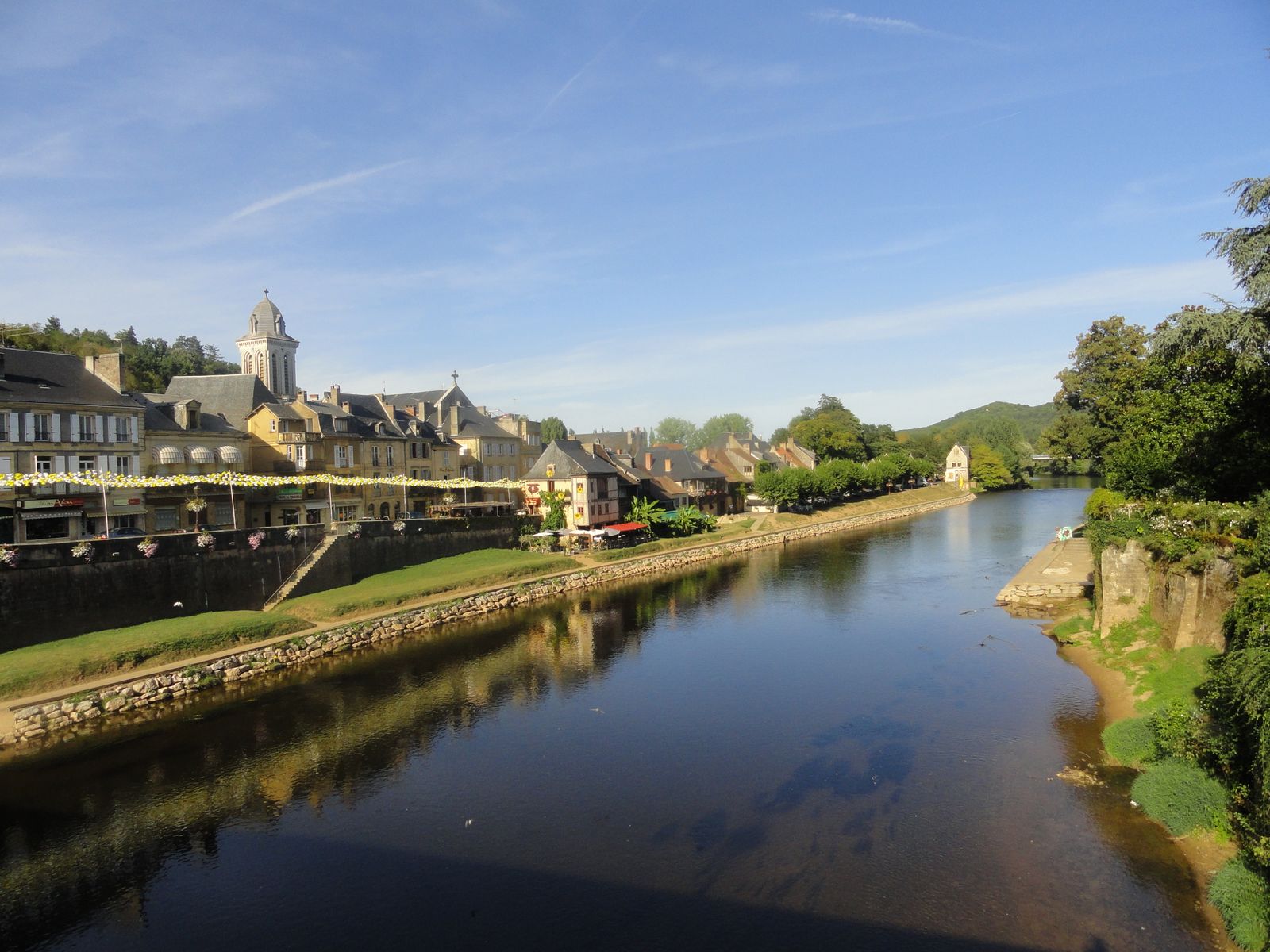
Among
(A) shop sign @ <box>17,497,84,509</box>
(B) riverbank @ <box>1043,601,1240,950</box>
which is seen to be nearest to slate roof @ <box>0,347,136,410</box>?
(A) shop sign @ <box>17,497,84,509</box>

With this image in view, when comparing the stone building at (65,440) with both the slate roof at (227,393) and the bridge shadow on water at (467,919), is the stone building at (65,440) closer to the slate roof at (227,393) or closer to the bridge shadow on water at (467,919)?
the slate roof at (227,393)

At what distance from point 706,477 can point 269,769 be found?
65.3 meters

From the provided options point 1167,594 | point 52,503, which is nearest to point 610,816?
point 1167,594

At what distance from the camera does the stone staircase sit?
125 feet

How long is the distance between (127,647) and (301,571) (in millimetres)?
10724

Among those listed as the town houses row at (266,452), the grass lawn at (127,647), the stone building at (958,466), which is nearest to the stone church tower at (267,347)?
the town houses row at (266,452)

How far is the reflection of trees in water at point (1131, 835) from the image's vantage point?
14.3 metres

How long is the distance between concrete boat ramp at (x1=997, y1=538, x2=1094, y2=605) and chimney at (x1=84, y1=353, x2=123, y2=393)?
47.3 metres

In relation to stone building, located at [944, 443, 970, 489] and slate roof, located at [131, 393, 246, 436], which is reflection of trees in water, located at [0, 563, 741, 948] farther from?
stone building, located at [944, 443, 970, 489]

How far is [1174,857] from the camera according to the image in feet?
51.4

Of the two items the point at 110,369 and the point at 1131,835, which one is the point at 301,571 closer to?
the point at 110,369

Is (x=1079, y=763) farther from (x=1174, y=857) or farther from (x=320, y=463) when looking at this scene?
(x=320, y=463)

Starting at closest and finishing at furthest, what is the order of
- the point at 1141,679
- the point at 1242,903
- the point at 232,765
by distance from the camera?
the point at 1242,903 < the point at 232,765 < the point at 1141,679

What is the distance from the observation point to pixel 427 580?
4419 cm
